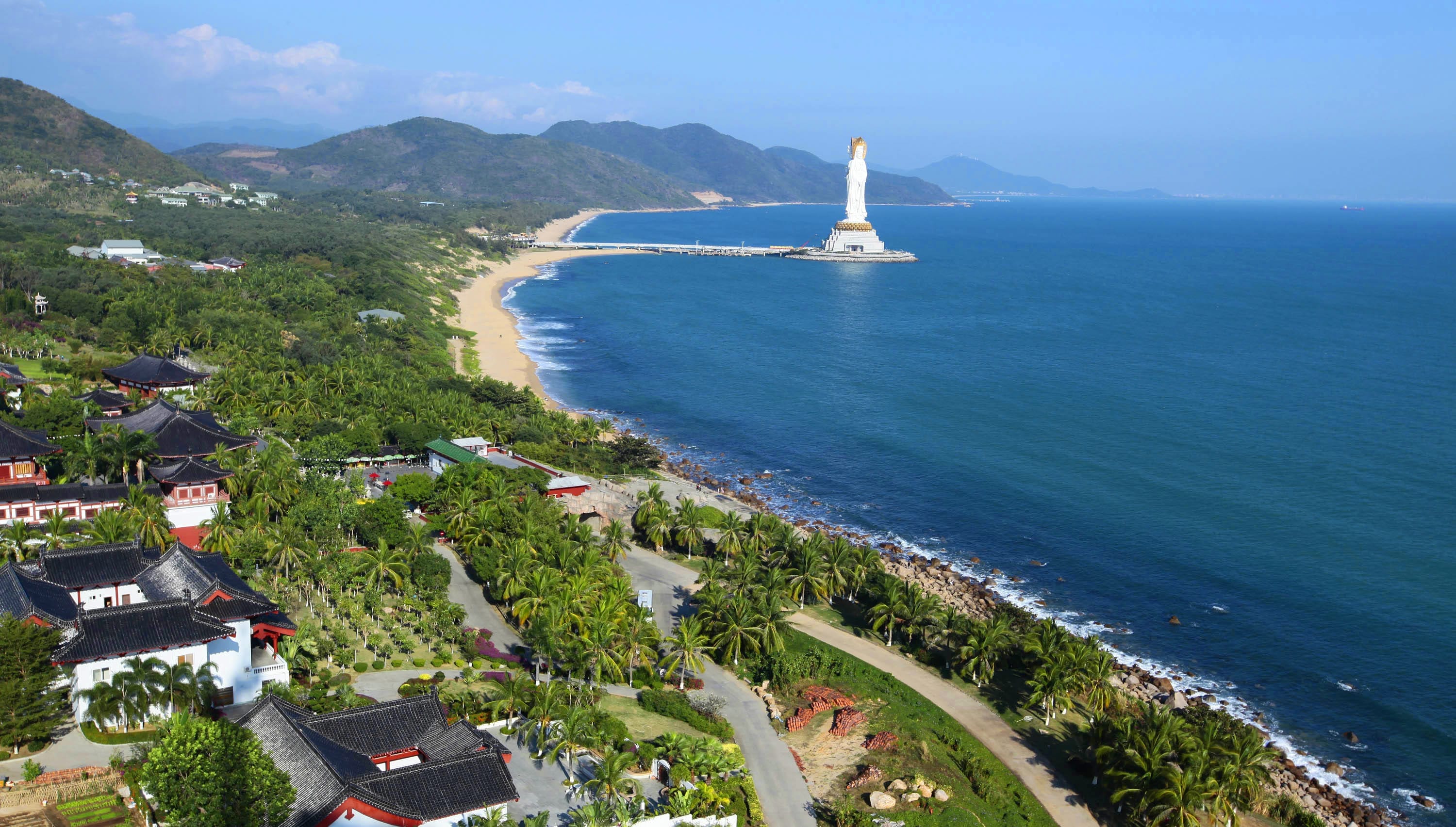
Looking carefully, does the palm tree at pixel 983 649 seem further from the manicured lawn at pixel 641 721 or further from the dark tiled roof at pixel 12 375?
the dark tiled roof at pixel 12 375

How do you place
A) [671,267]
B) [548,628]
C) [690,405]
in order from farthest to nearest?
[671,267]
[690,405]
[548,628]

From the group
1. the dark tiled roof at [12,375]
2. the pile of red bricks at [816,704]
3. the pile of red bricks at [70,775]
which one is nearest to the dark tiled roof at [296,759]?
the pile of red bricks at [70,775]

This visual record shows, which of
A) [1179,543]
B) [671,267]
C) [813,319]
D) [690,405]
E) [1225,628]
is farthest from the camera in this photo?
[671,267]

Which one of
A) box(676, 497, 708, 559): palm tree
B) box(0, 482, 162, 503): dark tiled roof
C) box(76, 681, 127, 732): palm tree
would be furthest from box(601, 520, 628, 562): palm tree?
box(76, 681, 127, 732): palm tree

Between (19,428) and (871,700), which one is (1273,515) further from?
(19,428)

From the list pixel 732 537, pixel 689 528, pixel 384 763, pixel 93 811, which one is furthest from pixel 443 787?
pixel 689 528

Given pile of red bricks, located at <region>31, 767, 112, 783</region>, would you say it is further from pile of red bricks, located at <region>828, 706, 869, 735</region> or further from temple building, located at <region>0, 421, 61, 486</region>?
temple building, located at <region>0, 421, 61, 486</region>

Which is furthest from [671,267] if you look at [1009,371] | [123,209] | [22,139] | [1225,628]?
[1225,628]
